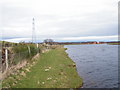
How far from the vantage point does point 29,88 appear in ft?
29.0

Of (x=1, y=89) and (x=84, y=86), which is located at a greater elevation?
(x=1, y=89)

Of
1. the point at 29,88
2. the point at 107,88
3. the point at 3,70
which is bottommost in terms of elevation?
Answer: the point at 107,88

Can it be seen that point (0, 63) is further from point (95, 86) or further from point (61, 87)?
point (95, 86)

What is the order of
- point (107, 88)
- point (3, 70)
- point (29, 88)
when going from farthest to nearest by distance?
1. point (107, 88)
2. point (3, 70)
3. point (29, 88)

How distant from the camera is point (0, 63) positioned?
10055 mm

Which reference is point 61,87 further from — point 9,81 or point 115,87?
point 115,87

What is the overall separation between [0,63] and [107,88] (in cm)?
747

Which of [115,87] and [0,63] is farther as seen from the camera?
[115,87]

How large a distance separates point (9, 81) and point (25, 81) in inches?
39.6

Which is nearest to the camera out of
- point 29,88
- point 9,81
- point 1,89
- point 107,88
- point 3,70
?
point 1,89

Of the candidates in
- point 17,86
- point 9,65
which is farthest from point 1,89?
point 9,65

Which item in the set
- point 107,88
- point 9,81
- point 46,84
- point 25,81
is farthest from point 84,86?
point 9,81

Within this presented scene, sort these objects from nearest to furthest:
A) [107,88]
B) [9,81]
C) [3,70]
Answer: [9,81], [3,70], [107,88]

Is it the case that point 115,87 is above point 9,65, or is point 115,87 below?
below
